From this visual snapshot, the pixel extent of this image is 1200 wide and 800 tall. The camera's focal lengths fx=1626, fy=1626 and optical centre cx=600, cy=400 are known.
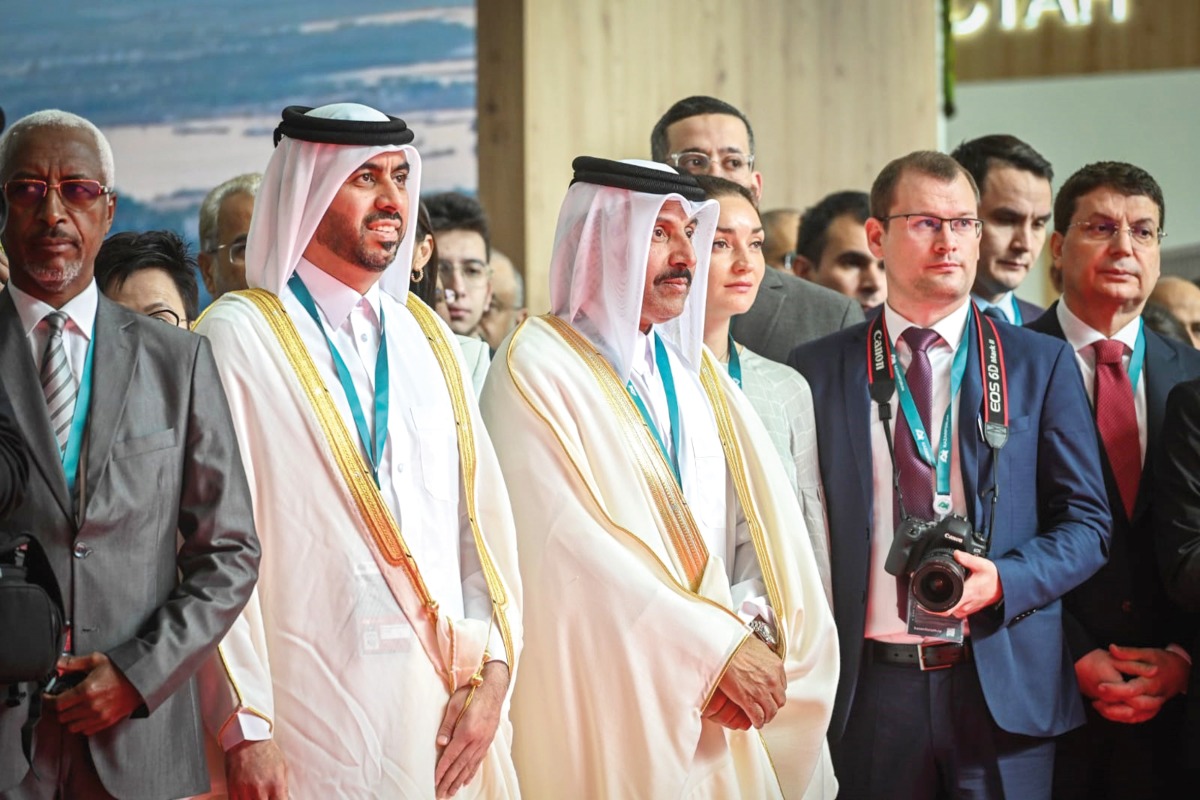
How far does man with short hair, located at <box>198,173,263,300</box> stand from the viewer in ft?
14.0

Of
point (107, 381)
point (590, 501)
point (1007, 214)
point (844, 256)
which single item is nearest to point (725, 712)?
point (590, 501)

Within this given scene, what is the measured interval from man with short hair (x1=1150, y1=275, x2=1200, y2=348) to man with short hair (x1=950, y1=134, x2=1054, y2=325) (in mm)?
1272

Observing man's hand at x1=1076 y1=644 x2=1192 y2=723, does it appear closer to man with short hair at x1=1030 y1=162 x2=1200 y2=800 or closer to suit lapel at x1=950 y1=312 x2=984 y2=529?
man with short hair at x1=1030 y1=162 x2=1200 y2=800

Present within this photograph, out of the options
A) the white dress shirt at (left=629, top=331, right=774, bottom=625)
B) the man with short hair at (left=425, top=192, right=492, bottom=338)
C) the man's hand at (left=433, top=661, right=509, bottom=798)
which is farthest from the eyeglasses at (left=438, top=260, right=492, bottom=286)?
the man's hand at (left=433, top=661, right=509, bottom=798)

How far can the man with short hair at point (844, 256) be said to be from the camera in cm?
551

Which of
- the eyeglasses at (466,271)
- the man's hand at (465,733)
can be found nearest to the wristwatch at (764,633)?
the man's hand at (465,733)

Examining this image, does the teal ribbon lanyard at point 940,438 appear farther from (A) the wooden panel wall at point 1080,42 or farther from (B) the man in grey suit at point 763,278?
(A) the wooden panel wall at point 1080,42

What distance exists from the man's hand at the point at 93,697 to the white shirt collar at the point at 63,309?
549mm

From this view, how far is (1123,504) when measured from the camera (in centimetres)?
404

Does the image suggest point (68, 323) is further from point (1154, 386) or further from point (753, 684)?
point (1154, 386)

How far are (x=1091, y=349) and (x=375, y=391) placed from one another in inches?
79.2

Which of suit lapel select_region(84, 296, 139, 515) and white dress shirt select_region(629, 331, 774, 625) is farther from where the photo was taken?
white dress shirt select_region(629, 331, 774, 625)

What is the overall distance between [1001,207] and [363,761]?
2832 mm

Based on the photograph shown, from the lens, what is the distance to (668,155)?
4973 millimetres
